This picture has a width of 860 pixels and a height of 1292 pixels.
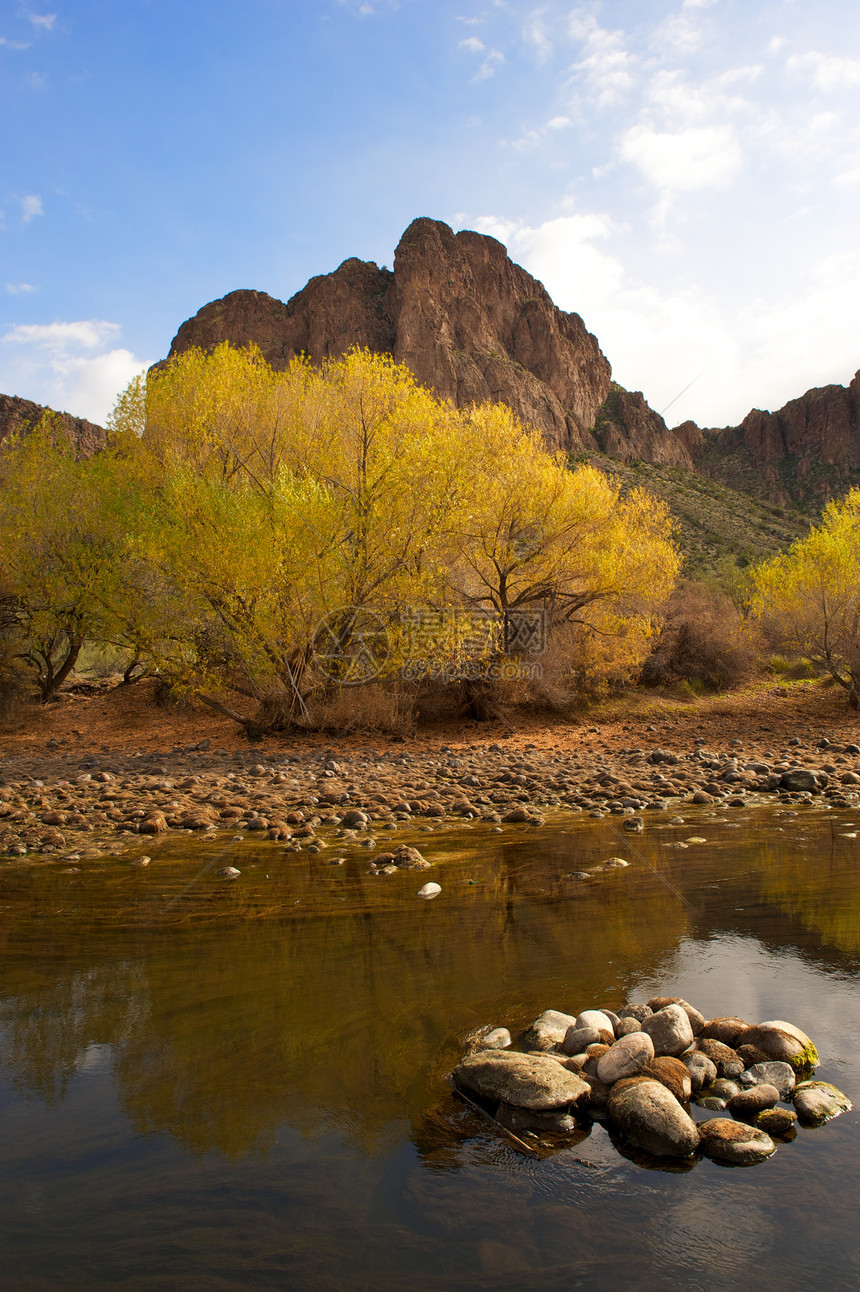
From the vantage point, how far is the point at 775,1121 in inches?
108

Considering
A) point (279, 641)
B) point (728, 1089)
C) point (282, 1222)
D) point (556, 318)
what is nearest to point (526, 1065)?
point (728, 1089)

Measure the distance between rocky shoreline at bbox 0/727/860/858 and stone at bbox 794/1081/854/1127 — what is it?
16.9ft

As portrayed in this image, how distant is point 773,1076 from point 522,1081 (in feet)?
3.52

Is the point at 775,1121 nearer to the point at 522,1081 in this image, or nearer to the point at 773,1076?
the point at 773,1076

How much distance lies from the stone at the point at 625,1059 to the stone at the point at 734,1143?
321 millimetres

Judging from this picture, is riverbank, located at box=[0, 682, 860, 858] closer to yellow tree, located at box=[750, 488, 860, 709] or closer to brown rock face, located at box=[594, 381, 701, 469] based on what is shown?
yellow tree, located at box=[750, 488, 860, 709]

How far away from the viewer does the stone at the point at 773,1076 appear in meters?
2.92

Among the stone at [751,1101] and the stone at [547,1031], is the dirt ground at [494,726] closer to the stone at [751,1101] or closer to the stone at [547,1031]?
the stone at [547,1031]

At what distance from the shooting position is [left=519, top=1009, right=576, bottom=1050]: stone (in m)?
3.27

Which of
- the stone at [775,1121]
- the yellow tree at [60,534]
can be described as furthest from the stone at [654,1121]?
the yellow tree at [60,534]

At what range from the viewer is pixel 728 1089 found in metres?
2.93

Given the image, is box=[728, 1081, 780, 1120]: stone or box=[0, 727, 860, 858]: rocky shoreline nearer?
box=[728, 1081, 780, 1120]: stone

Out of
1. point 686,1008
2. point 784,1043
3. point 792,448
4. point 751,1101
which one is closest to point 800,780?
point 686,1008

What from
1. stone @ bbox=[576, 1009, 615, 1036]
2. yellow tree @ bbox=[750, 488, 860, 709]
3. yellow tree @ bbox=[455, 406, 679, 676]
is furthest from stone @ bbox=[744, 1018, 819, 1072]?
yellow tree @ bbox=[750, 488, 860, 709]
